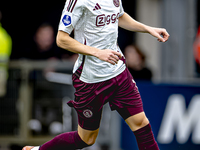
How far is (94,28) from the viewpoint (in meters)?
4.14

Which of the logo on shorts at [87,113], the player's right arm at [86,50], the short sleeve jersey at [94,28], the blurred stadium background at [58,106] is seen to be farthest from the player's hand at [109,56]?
the blurred stadium background at [58,106]

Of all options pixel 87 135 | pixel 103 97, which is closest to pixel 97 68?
pixel 103 97

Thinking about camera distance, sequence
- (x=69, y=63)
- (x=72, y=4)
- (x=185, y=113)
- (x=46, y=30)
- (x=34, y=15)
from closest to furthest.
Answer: (x=72, y=4) → (x=185, y=113) → (x=69, y=63) → (x=46, y=30) → (x=34, y=15)

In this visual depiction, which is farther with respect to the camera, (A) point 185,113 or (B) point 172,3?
(B) point 172,3

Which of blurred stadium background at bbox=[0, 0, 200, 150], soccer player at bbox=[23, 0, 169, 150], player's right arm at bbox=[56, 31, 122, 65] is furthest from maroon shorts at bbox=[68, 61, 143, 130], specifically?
blurred stadium background at bbox=[0, 0, 200, 150]

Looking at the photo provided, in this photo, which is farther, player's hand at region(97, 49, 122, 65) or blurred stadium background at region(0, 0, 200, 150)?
blurred stadium background at region(0, 0, 200, 150)

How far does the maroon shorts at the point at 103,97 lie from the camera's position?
4301 mm

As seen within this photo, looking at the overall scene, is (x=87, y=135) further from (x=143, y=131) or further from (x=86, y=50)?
(x=86, y=50)

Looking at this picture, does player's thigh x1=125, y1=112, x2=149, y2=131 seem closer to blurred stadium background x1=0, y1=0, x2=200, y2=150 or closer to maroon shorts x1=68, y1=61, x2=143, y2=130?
maroon shorts x1=68, y1=61, x2=143, y2=130

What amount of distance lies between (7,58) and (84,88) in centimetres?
424

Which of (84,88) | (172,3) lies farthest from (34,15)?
(84,88)

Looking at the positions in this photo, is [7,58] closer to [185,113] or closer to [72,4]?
[185,113]

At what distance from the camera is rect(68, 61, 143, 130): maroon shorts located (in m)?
4.30

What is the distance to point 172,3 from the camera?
10758 mm
